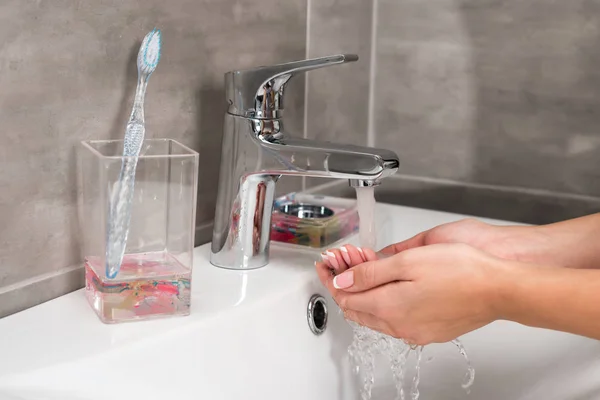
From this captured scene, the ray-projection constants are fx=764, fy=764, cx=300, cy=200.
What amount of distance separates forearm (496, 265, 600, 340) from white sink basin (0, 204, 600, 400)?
17cm

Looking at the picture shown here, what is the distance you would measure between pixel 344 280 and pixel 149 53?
0.26 metres

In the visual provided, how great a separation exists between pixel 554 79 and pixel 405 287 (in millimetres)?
518

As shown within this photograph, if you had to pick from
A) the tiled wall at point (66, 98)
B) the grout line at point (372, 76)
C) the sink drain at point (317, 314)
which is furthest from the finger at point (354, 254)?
the grout line at point (372, 76)

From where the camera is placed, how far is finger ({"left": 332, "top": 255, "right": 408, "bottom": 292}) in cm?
61

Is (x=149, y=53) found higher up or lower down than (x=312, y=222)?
higher up

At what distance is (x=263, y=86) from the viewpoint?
723 millimetres

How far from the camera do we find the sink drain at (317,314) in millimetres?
753

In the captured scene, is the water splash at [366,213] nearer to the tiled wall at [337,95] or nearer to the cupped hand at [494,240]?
the cupped hand at [494,240]

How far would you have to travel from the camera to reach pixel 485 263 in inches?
23.3

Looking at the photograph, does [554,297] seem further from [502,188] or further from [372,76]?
[372,76]

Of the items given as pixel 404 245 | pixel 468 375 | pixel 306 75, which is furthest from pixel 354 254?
pixel 306 75

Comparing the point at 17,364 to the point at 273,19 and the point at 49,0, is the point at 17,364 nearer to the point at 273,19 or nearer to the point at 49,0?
the point at 49,0

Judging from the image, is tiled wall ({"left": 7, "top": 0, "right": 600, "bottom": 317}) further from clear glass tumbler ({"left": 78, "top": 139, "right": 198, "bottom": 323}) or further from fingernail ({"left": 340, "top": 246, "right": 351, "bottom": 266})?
fingernail ({"left": 340, "top": 246, "right": 351, "bottom": 266})

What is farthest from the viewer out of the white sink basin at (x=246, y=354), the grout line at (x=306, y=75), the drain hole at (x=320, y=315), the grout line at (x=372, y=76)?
the grout line at (x=372, y=76)
